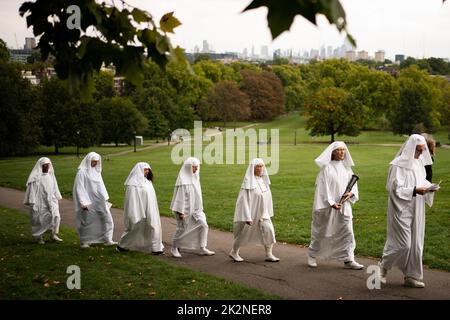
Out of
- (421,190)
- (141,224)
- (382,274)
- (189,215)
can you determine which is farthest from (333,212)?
(141,224)

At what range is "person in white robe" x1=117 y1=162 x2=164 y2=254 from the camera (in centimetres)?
1304

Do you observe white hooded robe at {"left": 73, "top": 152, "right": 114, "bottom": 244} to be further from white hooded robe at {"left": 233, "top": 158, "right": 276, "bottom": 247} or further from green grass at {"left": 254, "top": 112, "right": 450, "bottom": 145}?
green grass at {"left": 254, "top": 112, "right": 450, "bottom": 145}

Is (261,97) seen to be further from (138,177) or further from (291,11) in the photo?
(291,11)

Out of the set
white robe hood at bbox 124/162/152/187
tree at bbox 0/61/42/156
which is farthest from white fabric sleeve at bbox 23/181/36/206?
tree at bbox 0/61/42/156

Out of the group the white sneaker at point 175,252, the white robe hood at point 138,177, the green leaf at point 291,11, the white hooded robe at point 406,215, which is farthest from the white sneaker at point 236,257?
the green leaf at point 291,11

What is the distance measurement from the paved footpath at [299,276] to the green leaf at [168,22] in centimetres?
552

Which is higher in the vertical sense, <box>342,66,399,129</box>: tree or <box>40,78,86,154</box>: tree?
<box>342,66,399,129</box>: tree

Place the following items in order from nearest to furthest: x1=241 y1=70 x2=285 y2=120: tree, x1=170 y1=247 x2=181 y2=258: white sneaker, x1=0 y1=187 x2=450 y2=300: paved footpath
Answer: x1=0 y1=187 x2=450 y2=300: paved footpath < x1=170 y1=247 x2=181 y2=258: white sneaker < x1=241 y1=70 x2=285 y2=120: tree

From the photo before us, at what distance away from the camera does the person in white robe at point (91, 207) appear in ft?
44.8

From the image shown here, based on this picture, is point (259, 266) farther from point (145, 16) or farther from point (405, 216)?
point (145, 16)

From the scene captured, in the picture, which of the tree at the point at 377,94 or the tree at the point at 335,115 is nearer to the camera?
the tree at the point at 335,115

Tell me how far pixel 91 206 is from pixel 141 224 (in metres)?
1.67

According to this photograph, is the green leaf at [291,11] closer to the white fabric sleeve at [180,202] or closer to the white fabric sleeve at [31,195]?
the white fabric sleeve at [180,202]

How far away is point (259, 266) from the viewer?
1155cm
